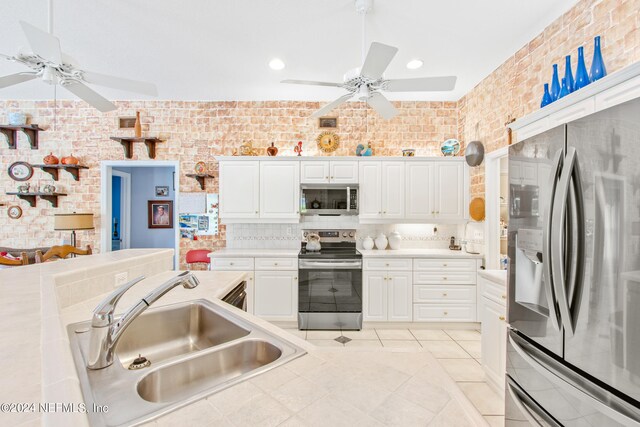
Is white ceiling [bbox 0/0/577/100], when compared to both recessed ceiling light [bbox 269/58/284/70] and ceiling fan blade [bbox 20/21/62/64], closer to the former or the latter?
recessed ceiling light [bbox 269/58/284/70]

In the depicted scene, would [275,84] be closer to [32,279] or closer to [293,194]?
[293,194]

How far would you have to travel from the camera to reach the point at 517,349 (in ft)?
5.07

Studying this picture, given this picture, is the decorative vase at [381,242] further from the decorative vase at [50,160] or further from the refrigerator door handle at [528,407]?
the decorative vase at [50,160]

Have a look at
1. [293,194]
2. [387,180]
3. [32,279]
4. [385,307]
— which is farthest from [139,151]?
[385,307]

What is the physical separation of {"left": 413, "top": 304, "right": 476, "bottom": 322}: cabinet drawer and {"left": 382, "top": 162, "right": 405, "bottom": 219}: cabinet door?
117cm

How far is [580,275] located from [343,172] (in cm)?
282

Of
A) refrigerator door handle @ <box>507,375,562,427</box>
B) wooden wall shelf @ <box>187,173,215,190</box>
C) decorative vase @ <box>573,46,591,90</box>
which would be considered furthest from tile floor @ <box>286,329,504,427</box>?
wooden wall shelf @ <box>187,173,215,190</box>

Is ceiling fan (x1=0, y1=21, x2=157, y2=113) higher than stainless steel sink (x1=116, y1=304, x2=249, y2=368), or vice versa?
ceiling fan (x1=0, y1=21, x2=157, y2=113)

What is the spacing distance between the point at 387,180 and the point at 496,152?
1.24 metres

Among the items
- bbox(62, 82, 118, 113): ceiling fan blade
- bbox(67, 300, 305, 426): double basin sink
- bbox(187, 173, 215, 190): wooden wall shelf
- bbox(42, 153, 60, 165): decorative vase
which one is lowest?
bbox(67, 300, 305, 426): double basin sink

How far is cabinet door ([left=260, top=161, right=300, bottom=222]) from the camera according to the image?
374cm

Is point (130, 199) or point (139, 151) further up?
point (139, 151)

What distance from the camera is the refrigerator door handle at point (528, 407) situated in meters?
1.31

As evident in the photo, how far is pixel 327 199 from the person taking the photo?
3727 millimetres
